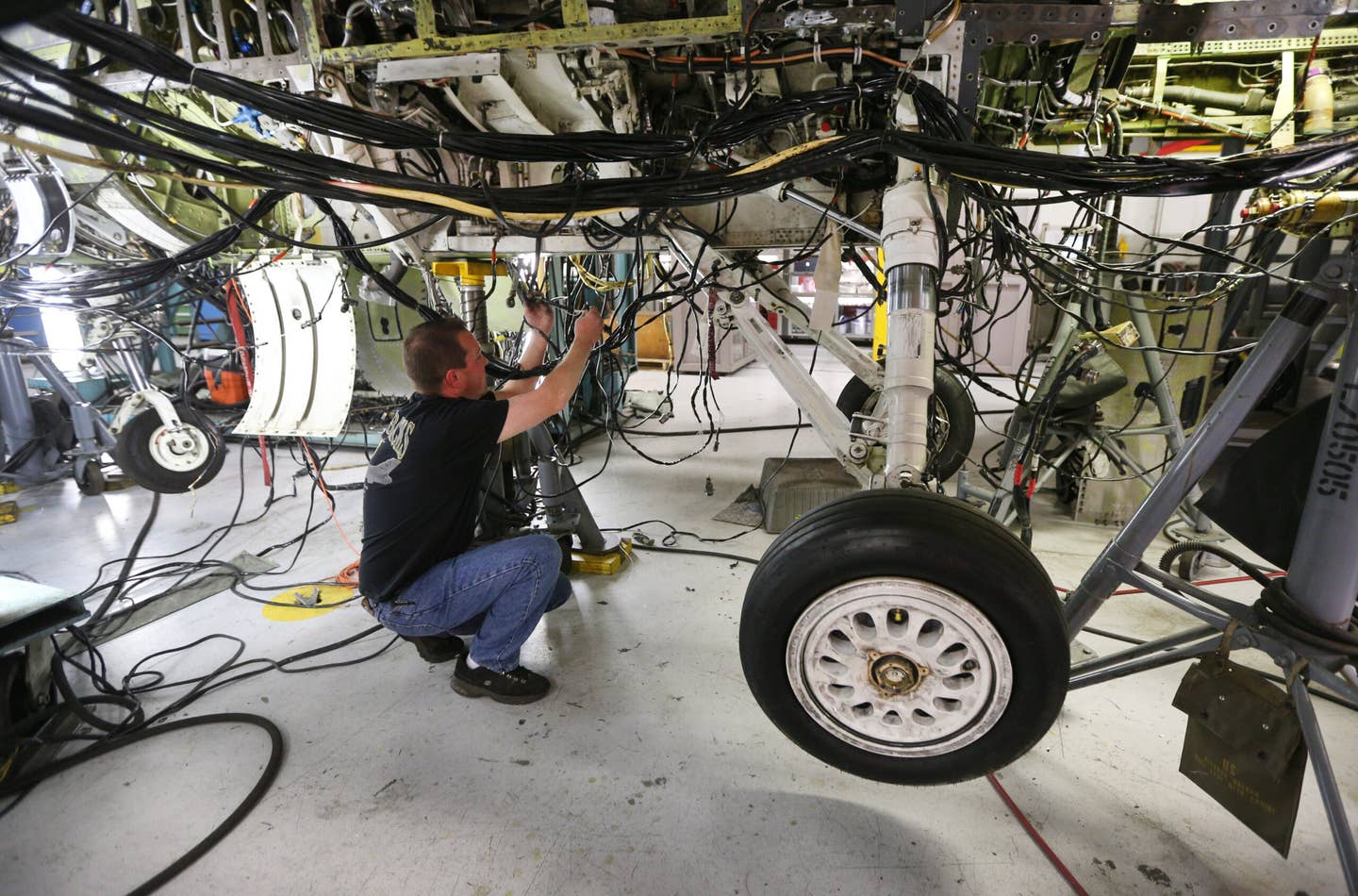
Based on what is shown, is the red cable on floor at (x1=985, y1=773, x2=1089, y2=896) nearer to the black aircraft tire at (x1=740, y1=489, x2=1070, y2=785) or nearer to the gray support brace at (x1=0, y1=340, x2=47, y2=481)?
the black aircraft tire at (x1=740, y1=489, x2=1070, y2=785)

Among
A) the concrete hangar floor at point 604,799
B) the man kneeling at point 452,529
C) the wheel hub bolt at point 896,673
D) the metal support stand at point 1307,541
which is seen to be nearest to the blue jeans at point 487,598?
the man kneeling at point 452,529

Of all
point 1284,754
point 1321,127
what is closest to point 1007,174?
point 1284,754

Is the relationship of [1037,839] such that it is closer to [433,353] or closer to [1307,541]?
[1307,541]

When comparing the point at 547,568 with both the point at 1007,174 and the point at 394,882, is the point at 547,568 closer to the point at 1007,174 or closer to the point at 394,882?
the point at 394,882

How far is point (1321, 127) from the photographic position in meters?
2.96

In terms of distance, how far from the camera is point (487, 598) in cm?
218

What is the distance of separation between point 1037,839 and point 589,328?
209 cm

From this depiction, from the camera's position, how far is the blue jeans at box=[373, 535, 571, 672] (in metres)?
2.17

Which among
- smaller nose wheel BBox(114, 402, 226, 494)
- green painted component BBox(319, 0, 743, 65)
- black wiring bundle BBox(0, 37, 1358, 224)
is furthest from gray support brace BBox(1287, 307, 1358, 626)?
smaller nose wheel BBox(114, 402, 226, 494)

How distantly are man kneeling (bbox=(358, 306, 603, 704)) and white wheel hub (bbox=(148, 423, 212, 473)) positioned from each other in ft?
10.2

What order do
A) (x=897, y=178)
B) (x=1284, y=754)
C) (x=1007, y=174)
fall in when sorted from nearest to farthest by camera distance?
(x=1284, y=754), (x=1007, y=174), (x=897, y=178)

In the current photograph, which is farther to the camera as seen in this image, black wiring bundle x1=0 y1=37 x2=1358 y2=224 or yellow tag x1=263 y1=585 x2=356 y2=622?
yellow tag x1=263 y1=585 x2=356 y2=622

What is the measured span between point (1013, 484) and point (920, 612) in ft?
6.20

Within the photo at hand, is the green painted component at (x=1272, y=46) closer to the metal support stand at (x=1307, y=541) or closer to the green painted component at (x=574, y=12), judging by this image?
the metal support stand at (x=1307, y=541)
